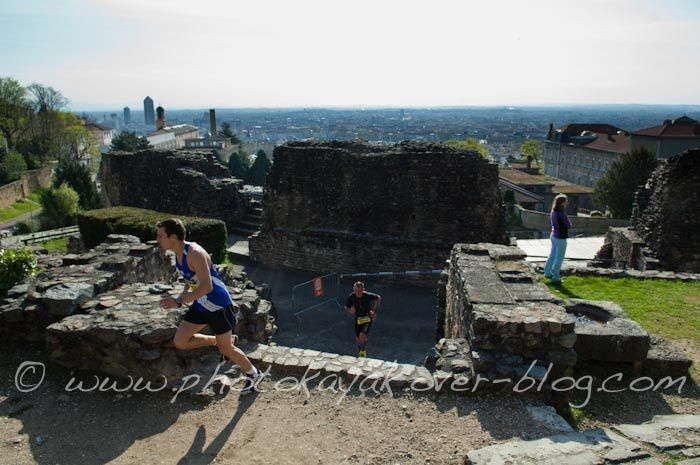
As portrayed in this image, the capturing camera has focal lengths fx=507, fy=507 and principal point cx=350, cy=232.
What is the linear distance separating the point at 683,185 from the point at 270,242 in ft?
39.8

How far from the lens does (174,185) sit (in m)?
21.1

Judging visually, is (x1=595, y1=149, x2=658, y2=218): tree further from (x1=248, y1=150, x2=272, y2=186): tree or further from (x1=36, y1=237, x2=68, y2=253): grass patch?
(x1=36, y1=237, x2=68, y2=253): grass patch

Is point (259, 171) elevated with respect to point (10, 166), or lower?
lower

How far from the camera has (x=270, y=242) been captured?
17359mm

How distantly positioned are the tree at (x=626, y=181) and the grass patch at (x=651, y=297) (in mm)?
29517

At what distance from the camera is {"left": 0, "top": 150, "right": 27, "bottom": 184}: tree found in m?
42.7

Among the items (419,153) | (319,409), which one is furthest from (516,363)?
(419,153)

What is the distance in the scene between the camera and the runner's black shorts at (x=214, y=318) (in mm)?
5324

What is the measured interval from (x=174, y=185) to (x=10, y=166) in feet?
101

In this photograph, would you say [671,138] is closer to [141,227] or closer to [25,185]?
[141,227]

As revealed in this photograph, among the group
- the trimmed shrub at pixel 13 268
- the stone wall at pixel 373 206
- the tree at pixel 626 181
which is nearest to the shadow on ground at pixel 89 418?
the trimmed shrub at pixel 13 268

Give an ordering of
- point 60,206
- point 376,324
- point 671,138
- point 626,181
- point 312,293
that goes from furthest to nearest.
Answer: point 671,138 → point 626,181 → point 60,206 → point 312,293 → point 376,324

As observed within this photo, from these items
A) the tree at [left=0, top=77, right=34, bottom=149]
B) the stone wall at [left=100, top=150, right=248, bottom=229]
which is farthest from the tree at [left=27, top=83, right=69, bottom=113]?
the stone wall at [left=100, top=150, right=248, bottom=229]

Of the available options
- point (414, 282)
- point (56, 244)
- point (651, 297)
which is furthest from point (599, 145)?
point (56, 244)
